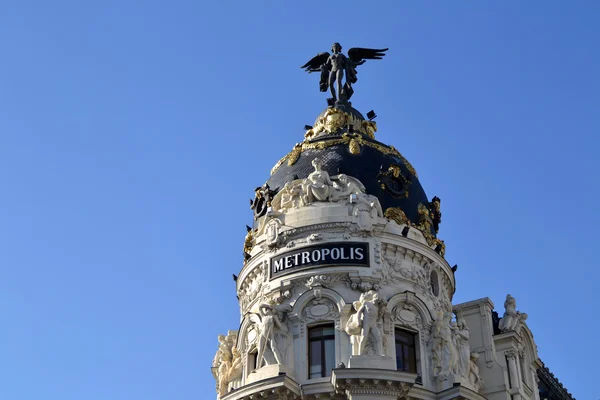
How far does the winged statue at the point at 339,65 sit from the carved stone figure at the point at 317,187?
6889 mm

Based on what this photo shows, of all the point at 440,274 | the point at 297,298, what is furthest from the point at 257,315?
the point at 440,274

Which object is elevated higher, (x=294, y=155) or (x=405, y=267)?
(x=294, y=155)

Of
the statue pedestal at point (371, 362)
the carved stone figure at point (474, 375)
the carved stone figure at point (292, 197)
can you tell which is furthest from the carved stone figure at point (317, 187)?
the carved stone figure at point (474, 375)

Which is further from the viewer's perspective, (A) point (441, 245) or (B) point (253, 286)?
(A) point (441, 245)

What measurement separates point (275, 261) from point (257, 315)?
222cm

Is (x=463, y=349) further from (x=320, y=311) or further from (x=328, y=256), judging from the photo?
(x=328, y=256)

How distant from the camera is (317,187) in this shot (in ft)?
133

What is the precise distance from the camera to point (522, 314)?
45.7 m

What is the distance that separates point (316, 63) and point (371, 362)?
56.9ft

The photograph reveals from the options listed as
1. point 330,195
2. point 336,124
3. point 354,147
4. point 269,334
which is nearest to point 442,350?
point 269,334

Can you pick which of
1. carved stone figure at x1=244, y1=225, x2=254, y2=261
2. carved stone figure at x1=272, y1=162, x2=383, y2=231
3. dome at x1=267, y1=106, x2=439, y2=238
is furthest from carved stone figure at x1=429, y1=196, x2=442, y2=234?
carved stone figure at x1=244, y1=225, x2=254, y2=261

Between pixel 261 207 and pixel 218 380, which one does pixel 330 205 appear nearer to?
pixel 261 207

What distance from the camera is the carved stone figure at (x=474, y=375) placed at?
4012cm

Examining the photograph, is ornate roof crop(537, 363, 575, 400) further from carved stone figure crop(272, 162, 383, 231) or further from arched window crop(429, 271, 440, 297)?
carved stone figure crop(272, 162, 383, 231)
